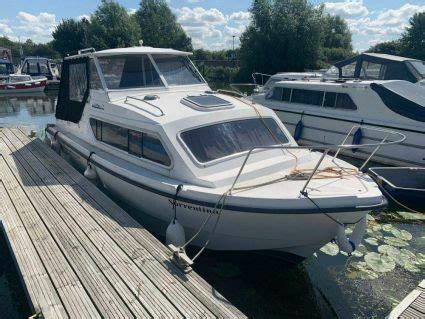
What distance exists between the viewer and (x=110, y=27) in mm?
47719

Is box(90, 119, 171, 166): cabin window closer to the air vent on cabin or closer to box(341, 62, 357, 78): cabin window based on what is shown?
the air vent on cabin

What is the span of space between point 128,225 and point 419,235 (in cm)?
562

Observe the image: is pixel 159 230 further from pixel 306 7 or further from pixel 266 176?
pixel 306 7

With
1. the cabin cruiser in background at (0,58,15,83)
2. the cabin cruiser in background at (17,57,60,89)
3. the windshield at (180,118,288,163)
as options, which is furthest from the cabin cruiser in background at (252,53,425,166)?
the cabin cruiser in background at (0,58,15,83)

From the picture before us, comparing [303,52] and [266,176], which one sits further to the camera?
[303,52]

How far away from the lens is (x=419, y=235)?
23.4 feet

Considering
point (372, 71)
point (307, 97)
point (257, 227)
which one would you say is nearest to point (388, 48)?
point (372, 71)

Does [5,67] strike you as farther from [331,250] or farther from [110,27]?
[331,250]

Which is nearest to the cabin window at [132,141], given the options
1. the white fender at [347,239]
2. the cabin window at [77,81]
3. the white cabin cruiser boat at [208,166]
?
the white cabin cruiser boat at [208,166]

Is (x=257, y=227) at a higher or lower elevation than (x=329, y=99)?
lower

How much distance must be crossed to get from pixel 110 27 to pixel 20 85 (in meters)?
20.1

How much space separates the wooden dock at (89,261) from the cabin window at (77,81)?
8.30 feet

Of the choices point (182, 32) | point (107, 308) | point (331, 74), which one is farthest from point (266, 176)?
point (182, 32)

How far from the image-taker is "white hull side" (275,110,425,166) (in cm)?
1024
